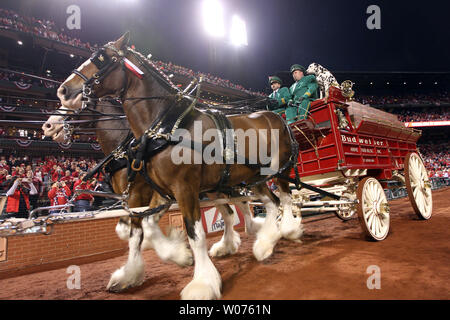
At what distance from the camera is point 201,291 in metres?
2.07

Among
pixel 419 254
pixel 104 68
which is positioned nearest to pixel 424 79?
pixel 419 254

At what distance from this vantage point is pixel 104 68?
2469 mm

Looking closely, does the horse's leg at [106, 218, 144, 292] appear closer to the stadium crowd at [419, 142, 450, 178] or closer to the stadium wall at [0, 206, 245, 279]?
the stadium wall at [0, 206, 245, 279]

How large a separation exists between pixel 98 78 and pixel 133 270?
6.53 ft

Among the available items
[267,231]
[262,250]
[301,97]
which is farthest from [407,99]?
[262,250]

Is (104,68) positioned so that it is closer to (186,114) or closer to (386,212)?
(186,114)

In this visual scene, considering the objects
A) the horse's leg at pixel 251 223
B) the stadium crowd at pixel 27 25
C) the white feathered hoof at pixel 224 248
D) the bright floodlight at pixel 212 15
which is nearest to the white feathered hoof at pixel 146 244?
the white feathered hoof at pixel 224 248

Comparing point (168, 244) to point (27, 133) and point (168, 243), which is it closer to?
point (168, 243)

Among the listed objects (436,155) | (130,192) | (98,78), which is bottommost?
(130,192)

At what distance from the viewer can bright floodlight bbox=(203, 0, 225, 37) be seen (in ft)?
74.1

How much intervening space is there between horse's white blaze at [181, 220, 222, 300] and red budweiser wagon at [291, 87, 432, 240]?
6.77ft

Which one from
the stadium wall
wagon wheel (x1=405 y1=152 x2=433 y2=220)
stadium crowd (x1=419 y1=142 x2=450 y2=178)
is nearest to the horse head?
the stadium wall
